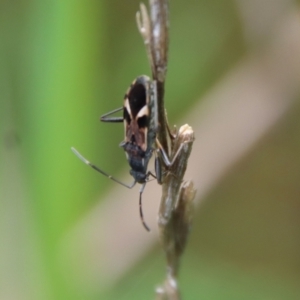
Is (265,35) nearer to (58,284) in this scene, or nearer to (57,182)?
(57,182)

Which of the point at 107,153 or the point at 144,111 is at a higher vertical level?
the point at 144,111

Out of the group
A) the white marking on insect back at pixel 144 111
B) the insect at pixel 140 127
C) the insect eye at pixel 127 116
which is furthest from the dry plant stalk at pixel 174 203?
the insect eye at pixel 127 116

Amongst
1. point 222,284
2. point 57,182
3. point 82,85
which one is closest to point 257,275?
point 222,284

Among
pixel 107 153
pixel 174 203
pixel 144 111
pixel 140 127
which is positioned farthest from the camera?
pixel 107 153

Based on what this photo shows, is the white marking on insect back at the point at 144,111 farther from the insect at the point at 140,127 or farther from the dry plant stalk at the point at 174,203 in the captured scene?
the dry plant stalk at the point at 174,203

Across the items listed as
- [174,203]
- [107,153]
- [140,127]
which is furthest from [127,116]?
[107,153]

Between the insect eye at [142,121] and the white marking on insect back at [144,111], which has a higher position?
the white marking on insect back at [144,111]

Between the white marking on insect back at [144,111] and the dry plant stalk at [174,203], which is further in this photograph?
the white marking on insect back at [144,111]

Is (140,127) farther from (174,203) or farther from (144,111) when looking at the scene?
(174,203)

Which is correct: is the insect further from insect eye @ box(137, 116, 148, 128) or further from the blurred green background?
the blurred green background
